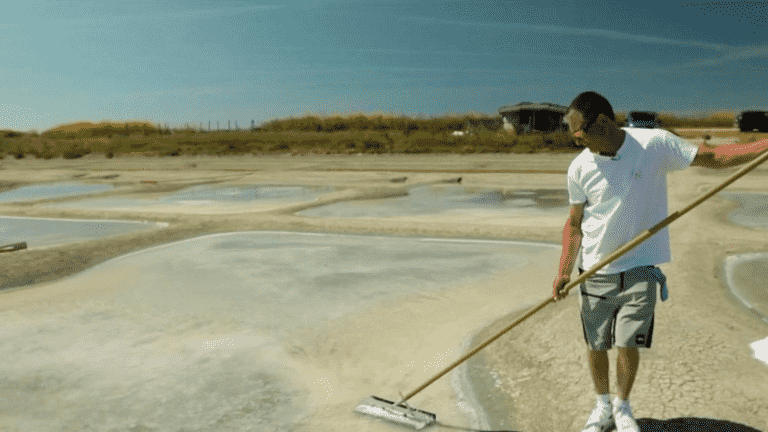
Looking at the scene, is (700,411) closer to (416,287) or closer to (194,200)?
(416,287)

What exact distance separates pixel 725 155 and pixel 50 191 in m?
16.9

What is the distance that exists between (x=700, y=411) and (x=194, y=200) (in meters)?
11.7

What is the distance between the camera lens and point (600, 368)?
8.39 feet

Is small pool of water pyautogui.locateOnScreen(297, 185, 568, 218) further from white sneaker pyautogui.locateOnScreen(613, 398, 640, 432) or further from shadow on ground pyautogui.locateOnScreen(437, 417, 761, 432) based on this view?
white sneaker pyautogui.locateOnScreen(613, 398, 640, 432)

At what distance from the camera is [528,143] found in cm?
3156

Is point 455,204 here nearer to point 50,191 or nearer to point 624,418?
point 624,418

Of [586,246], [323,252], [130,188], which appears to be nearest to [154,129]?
[130,188]

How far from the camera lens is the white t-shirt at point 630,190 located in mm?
2316

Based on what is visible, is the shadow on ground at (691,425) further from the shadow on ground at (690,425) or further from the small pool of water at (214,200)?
the small pool of water at (214,200)

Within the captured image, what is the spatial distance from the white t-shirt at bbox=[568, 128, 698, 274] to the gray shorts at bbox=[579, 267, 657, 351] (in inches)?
1.9

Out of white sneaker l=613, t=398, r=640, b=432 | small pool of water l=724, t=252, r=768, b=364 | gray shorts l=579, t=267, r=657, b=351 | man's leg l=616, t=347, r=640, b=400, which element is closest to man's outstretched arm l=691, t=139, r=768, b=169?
gray shorts l=579, t=267, r=657, b=351

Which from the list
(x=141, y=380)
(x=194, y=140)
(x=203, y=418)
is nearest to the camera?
(x=203, y=418)

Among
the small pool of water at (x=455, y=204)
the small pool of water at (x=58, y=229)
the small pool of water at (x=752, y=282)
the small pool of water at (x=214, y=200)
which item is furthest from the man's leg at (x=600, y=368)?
the small pool of water at (x=214, y=200)

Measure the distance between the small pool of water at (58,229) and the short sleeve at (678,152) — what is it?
7.90m
